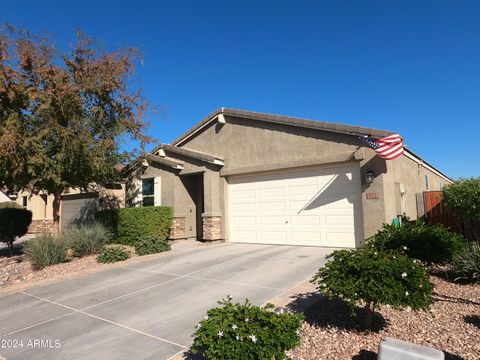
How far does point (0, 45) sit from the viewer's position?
10078 mm

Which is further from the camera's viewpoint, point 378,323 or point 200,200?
point 200,200

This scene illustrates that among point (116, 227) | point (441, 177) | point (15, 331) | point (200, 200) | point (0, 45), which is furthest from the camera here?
point (441, 177)

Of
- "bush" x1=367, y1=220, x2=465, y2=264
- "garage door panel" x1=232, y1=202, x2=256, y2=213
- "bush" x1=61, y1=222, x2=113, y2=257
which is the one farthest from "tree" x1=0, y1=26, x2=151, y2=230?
"bush" x1=367, y1=220, x2=465, y2=264

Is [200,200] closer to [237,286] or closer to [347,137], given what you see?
[347,137]

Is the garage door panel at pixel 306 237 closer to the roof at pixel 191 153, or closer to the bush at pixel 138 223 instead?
the roof at pixel 191 153

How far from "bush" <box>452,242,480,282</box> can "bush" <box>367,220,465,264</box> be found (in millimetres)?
121

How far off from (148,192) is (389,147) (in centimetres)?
1047

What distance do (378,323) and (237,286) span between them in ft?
9.82

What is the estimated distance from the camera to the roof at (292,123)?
33.8ft

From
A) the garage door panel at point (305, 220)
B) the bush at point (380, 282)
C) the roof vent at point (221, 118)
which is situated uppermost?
the roof vent at point (221, 118)

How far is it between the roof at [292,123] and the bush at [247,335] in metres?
8.02

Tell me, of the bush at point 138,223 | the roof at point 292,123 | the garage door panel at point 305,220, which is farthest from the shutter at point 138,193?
the garage door panel at point 305,220

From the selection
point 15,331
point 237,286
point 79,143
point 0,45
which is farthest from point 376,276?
point 0,45

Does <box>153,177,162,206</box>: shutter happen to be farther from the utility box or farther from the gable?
the utility box
